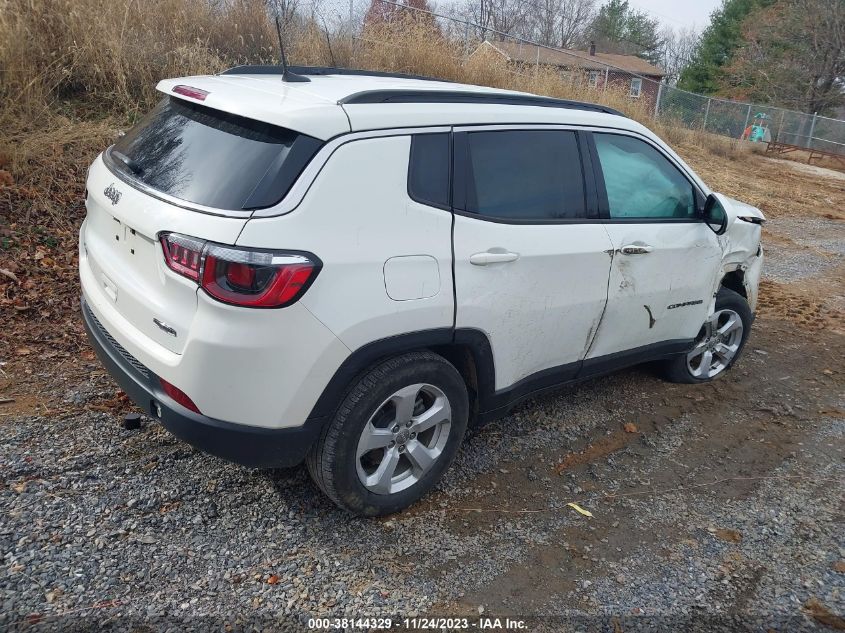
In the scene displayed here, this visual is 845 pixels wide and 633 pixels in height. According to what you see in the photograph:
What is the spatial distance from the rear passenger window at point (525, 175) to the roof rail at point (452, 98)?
180 mm

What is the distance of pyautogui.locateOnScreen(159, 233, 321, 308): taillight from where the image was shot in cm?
246

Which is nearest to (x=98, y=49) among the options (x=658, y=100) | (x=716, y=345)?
(x=716, y=345)

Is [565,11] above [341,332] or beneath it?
above

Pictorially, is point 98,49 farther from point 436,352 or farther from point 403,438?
point 403,438

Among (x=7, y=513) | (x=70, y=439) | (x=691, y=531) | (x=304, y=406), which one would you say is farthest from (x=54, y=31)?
(x=691, y=531)

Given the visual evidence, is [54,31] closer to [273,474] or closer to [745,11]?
[273,474]

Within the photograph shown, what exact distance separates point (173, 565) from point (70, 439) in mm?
1149

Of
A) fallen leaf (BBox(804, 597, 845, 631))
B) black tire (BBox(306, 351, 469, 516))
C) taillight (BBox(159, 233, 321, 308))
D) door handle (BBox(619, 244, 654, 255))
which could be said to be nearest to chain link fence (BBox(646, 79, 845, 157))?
door handle (BBox(619, 244, 654, 255))

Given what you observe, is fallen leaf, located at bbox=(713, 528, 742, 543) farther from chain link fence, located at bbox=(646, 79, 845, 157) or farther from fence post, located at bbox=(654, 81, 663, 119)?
chain link fence, located at bbox=(646, 79, 845, 157)

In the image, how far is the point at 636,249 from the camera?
3830 mm

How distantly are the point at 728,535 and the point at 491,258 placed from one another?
5.95 feet

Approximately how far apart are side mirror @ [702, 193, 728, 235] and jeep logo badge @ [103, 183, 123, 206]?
136 inches

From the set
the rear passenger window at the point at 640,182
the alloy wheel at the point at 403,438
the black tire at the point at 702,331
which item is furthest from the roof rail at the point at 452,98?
the black tire at the point at 702,331

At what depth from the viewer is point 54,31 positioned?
22.7 ft
